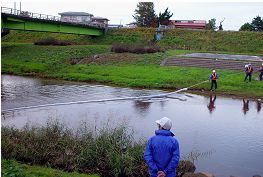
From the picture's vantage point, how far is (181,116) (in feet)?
58.0

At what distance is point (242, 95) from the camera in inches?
958

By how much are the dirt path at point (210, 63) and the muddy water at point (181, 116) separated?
1039 cm

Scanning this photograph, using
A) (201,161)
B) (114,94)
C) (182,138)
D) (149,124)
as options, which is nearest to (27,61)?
(114,94)

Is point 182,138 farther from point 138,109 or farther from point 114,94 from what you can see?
point 114,94

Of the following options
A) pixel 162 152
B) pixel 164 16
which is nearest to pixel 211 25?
pixel 164 16

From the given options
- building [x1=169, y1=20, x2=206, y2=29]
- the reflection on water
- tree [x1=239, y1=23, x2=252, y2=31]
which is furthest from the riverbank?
tree [x1=239, y1=23, x2=252, y2=31]

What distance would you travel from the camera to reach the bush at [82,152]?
925 centimetres

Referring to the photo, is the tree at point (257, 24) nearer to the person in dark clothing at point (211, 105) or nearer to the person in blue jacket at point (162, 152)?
the person in dark clothing at point (211, 105)

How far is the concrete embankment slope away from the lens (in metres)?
48.4

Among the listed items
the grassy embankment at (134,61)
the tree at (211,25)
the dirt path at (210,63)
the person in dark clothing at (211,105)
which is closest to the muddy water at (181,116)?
the person in dark clothing at (211,105)

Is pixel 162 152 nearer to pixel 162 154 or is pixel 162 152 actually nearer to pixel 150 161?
pixel 162 154

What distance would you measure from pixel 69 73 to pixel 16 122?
1705 cm

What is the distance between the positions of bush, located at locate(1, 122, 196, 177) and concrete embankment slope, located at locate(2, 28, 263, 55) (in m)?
39.6

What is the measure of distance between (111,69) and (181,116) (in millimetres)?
16189
